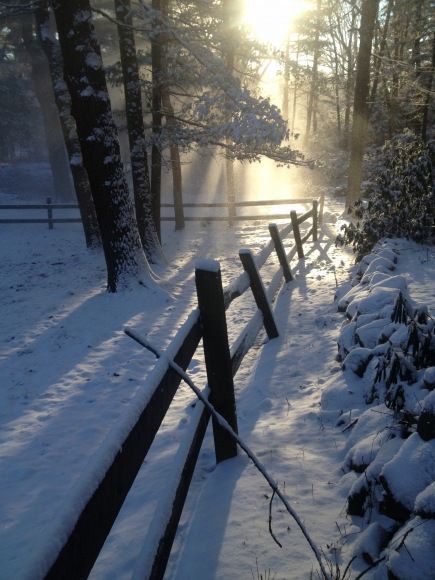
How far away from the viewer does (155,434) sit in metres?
2.00

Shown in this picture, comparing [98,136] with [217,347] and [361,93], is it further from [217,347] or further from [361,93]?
[361,93]

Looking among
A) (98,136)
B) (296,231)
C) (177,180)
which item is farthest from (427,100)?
(98,136)

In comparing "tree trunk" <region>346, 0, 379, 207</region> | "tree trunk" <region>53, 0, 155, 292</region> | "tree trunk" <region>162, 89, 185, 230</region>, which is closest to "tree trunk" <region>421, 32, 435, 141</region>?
"tree trunk" <region>346, 0, 379, 207</region>

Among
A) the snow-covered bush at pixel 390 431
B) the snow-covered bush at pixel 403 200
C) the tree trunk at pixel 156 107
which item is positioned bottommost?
the snow-covered bush at pixel 390 431

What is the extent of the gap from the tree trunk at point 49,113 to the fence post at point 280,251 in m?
22.7

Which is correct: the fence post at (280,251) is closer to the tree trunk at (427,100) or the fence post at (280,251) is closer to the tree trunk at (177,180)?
the tree trunk at (177,180)

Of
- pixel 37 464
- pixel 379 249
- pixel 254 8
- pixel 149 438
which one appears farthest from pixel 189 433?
pixel 254 8

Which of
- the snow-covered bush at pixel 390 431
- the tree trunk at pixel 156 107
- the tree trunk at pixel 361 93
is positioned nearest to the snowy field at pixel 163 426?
the snow-covered bush at pixel 390 431

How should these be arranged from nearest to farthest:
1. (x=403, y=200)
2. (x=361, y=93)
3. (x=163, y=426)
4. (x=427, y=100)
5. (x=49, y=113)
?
(x=163, y=426) → (x=403, y=200) → (x=361, y=93) → (x=427, y=100) → (x=49, y=113)

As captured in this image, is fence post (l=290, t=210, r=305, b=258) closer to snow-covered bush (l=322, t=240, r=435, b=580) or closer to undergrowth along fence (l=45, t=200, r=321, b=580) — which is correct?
snow-covered bush (l=322, t=240, r=435, b=580)

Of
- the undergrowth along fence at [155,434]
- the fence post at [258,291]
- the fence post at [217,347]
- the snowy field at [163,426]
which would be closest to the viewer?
the undergrowth along fence at [155,434]

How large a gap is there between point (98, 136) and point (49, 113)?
2231cm

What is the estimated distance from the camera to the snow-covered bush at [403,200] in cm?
858

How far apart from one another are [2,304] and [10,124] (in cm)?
3432
